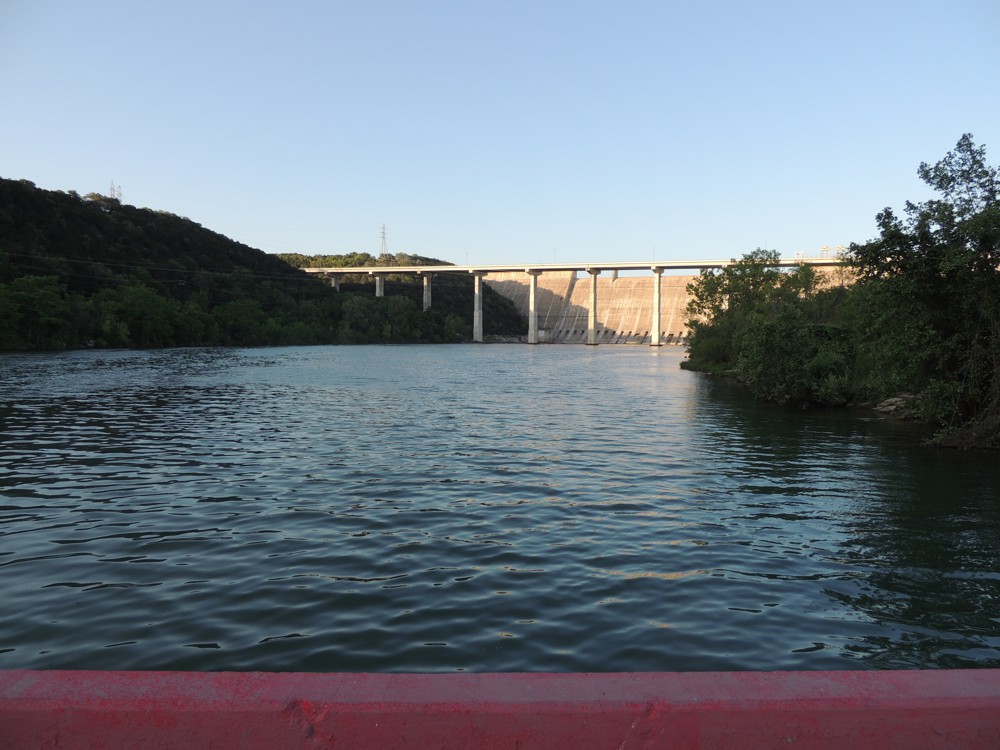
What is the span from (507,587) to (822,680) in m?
6.86

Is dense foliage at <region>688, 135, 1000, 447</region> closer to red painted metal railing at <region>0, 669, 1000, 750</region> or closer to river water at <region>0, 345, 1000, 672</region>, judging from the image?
river water at <region>0, 345, 1000, 672</region>

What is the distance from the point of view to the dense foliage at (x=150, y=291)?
9219 cm

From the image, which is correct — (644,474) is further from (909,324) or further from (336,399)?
(336,399)

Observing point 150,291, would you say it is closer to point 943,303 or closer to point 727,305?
point 727,305

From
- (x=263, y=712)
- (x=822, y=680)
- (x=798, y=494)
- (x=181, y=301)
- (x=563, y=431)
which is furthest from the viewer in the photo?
(x=181, y=301)

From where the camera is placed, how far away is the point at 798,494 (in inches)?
713

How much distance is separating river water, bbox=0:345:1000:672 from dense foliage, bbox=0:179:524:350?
247 ft

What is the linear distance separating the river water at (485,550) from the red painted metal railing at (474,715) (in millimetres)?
4181

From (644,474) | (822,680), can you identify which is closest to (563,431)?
(644,474)

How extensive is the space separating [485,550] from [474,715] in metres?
8.80

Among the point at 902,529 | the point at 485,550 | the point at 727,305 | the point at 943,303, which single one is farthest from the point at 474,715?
the point at 727,305

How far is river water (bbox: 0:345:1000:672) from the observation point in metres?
8.36

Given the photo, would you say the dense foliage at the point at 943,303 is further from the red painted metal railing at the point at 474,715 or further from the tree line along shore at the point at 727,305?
the red painted metal railing at the point at 474,715

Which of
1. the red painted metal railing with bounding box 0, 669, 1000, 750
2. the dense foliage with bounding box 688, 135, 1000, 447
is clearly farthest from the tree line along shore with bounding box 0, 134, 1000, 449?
the red painted metal railing with bounding box 0, 669, 1000, 750
